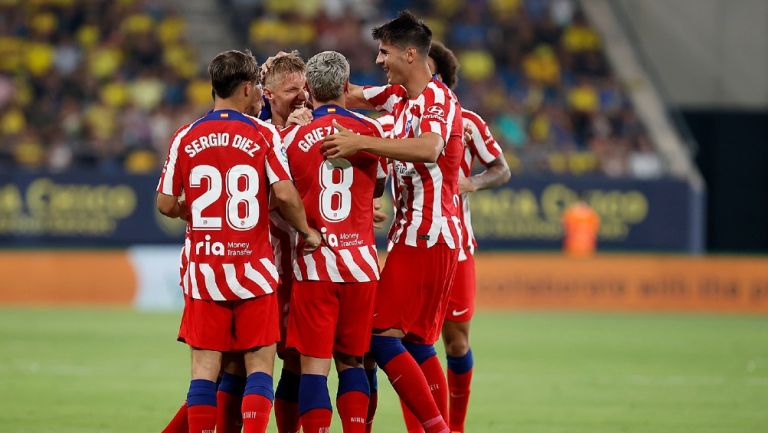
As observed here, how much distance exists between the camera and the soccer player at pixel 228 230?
22.1 ft

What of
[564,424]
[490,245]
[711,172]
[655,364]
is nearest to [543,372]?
[655,364]

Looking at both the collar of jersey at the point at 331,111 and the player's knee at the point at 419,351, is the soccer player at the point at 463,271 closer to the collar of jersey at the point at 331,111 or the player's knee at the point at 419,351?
the player's knee at the point at 419,351

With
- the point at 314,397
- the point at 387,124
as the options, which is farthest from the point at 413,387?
the point at 387,124

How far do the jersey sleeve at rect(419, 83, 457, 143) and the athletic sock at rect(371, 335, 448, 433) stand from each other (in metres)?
1.30

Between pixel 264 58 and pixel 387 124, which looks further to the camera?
pixel 264 58

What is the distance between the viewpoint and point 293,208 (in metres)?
6.78

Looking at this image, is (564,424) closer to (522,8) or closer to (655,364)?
(655,364)

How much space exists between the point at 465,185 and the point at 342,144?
1.59 meters

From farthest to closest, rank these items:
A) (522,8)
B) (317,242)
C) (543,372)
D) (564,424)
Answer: (522,8), (543,372), (564,424), (317,242)

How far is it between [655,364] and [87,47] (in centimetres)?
1502

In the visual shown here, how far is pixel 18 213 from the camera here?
21516mm

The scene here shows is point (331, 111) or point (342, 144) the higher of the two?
point (331, 111)

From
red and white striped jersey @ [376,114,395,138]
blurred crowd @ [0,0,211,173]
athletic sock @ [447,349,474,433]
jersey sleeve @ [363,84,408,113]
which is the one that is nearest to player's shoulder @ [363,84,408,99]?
jersey sleeve @ [363,84,408,113]

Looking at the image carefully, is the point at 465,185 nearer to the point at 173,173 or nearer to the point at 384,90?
the point at 384,90
